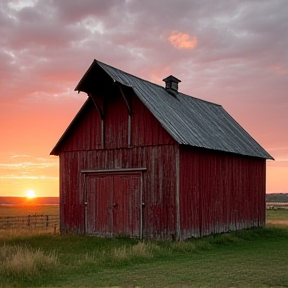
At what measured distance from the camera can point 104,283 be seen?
12.9 meters

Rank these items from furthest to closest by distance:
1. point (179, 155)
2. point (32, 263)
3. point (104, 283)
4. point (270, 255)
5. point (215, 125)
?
point (215, 125) → point (179, 155) → point (270, 255) → point (32, 263) → point (104, 283)

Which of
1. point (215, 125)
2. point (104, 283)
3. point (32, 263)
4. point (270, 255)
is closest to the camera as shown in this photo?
point (104, 283)

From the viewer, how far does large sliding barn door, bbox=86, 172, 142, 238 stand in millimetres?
22906

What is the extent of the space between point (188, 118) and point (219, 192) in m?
4.11

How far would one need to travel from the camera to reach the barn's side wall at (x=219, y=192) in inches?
878

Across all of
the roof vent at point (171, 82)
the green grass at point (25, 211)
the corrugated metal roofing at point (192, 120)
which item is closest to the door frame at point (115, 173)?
the corrugated metal roofing at point (192, 120)

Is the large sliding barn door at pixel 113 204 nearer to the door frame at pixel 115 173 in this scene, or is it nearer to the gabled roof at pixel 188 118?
the door frame at pixel 115 173

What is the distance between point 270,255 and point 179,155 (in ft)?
18.8

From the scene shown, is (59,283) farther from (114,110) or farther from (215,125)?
(215,125)

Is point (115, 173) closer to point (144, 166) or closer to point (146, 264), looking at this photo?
point (144, 166)

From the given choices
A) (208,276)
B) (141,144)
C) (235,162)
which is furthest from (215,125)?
(208,276)

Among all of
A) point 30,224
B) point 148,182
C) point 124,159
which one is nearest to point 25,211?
point 30,224

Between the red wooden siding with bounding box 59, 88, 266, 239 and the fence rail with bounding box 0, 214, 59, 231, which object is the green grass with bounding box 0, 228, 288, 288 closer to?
the red wooden siding with bounding box 59, 88, 266, 239

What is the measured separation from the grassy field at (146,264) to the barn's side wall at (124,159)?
1.69 meters
